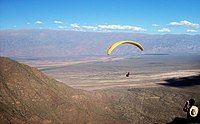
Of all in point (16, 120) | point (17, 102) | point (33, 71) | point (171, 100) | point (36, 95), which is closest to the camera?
point (16, 120)

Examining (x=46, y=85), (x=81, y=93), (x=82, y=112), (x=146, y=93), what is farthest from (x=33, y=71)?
(x=146, y=93)

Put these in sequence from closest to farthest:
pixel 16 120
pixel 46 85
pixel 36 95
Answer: pixel 16 120, pixel 36 95, pixel 46 85

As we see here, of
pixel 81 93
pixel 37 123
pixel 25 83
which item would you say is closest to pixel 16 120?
pixel 37 123

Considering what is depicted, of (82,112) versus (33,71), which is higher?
(33,71)

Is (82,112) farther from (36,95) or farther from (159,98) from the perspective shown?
(159,98)

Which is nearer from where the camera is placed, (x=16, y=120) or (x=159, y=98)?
(x=16, y=120)

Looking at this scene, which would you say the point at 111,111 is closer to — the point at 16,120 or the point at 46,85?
the point at 46,85
